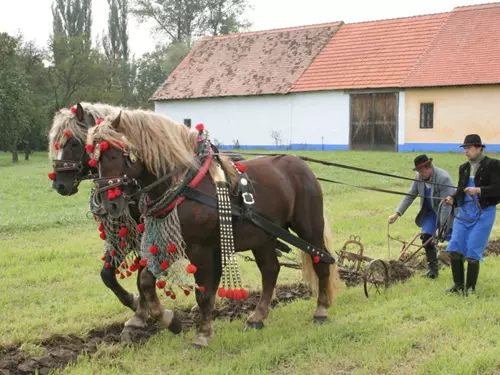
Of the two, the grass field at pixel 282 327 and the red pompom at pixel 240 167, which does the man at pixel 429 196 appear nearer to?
the grass field at pixel 282 327

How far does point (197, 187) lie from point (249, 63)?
28.1m

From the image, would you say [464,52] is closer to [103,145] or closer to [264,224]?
[264,224]

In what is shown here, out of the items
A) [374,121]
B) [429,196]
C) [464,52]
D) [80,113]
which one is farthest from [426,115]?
[80,113]

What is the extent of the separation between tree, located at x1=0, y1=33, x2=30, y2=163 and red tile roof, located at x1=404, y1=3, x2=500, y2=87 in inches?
790

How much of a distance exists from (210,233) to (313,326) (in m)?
1.47

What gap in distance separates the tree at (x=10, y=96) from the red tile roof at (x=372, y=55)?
14.7 m

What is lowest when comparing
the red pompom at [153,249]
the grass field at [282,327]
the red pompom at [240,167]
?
the grass field at [282,327]

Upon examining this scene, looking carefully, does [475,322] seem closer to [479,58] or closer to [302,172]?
[302,172]

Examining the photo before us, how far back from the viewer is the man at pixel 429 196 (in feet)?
24.2

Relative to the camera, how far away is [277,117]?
30203 mm

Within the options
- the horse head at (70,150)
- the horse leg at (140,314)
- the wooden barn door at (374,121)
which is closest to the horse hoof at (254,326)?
the horse leg at (140,314)

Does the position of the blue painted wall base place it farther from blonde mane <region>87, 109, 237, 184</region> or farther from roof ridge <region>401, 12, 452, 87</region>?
blonde mane <region>87, 109, 237, 184</region>

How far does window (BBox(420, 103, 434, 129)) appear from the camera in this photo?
26.4 meters

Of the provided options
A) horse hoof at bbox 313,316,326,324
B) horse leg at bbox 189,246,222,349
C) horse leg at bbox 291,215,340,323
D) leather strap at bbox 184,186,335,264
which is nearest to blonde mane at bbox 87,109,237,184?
leather strap at bbox 184,186,335,264
